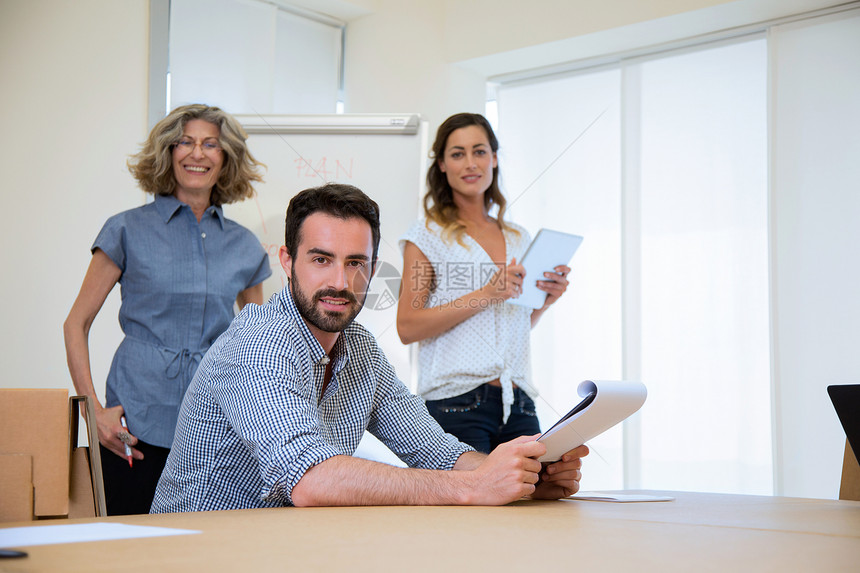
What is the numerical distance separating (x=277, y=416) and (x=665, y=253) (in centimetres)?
246

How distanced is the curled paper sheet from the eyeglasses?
131 centimetres

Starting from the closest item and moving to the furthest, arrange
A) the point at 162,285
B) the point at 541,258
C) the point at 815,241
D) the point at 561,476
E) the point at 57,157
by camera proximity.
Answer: the point at 561,476
the point at 162,285
the point at 541,258
the point at 57,157
the point at 815,241

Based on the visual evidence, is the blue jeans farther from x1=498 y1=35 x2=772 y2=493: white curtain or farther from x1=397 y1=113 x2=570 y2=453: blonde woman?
x1=498 y1=35 x2=772 y2=493: white curtain

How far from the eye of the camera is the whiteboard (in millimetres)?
2695

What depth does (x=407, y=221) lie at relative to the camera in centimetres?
273

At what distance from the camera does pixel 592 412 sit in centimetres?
116

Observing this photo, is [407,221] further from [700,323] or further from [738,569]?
[738,569]

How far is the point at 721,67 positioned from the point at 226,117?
2.03 m

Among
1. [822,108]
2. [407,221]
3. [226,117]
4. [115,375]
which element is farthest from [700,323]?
[115,375]

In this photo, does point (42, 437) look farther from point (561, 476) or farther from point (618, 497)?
point (618, 497)

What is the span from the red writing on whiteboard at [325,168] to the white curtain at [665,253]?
1175 millimetres

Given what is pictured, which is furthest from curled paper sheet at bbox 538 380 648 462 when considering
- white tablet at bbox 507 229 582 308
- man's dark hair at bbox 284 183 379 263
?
white tablet at bbox 507 229 582 308

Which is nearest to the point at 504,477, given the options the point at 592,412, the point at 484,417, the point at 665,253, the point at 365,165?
the point at 592,412

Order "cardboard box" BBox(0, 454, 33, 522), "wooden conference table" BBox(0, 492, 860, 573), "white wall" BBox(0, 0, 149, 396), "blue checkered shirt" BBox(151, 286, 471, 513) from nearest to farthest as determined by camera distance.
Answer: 1. "wooden conference table" BBox(0, 492, 860, 573)
2. "cardboard box" BBox(0, 454, 33, 522)
3. "blue checkered shirt" BBox(151, 286, 471, 513)
4. "white wall" BBox(0, 0, 149, 396)
